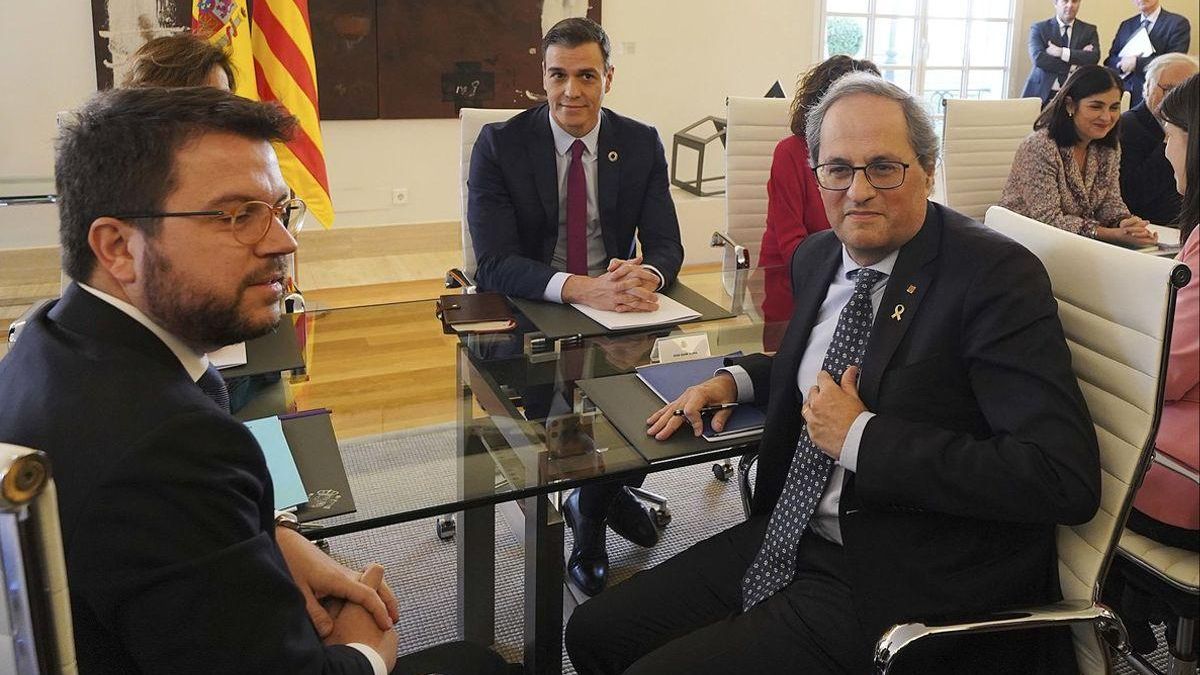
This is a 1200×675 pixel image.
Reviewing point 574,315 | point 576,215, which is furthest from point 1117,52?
point 574,315

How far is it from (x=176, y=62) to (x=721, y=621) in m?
1.67

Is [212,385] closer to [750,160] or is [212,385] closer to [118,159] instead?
[118,159]

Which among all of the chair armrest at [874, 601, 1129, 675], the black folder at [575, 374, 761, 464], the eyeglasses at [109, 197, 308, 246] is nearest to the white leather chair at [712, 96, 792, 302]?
the black folder at [575, 374, 761, 464]

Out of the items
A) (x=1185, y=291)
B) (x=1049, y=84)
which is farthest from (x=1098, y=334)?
(x=1049, y=84)

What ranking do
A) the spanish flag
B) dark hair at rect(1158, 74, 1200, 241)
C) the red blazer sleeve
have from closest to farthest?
dark hair at rect(1158, 74, 1200, 241) < the red blazer sleeve < the spanish flag

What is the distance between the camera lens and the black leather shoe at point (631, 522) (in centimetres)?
247

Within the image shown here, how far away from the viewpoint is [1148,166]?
3939mm

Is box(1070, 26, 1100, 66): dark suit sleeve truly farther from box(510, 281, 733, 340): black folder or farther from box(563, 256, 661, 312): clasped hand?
box(563, 256, 661, 312): clasped hand

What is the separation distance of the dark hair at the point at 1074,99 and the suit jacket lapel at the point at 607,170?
1778 mm

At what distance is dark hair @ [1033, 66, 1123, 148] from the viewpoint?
10.6ft

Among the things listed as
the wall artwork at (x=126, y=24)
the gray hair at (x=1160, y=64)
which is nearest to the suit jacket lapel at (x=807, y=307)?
the gray hair at (x=1160, y=64)

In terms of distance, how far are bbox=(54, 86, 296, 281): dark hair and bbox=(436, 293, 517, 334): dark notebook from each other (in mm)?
1119

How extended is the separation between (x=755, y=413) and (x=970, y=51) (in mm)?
6840

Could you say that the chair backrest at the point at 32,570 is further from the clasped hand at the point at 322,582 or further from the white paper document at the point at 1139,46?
the white paper document at the point at 1139,46
